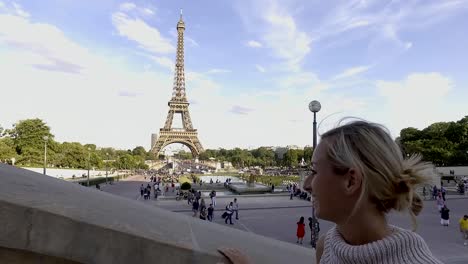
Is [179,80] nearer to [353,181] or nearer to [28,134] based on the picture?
[28,134]

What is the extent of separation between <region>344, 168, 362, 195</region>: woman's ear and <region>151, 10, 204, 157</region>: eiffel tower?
325 ft

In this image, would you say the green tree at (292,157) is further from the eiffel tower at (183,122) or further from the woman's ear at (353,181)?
the woman's ear at (353,181)

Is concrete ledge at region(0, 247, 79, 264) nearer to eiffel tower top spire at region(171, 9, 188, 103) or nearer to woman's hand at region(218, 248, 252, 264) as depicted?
woman's hand at region(218, 248, 252, 264)

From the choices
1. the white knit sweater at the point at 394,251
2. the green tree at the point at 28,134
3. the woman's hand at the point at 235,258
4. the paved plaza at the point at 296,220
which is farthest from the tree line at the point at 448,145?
the green tree at the point at 28,134

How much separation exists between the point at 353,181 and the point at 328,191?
103 mm

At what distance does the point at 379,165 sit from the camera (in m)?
1.24

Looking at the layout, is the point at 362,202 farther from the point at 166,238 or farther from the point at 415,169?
the point at 166,238

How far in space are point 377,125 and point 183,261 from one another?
1320 millimetres

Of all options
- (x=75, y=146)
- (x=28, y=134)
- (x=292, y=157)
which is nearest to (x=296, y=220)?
(x=28, y=134)

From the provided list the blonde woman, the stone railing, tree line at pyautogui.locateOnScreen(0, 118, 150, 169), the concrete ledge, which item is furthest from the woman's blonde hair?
tree line at pyautogui.locateOnScreen(0, 118, 150, 169)

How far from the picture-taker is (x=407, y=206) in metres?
1.31

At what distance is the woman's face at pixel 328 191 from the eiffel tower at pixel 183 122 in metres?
99.0

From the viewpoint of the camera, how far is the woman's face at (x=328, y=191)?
1.30 metres

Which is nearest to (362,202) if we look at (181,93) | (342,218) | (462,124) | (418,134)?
(342,218)
